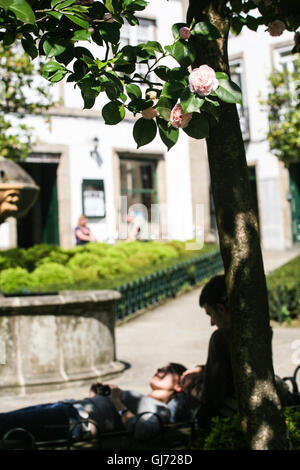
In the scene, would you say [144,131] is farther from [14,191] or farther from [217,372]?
[14,191]

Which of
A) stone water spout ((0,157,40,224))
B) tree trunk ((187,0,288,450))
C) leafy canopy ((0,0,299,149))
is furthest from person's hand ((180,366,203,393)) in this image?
stone water spout ((0,157,40,224))

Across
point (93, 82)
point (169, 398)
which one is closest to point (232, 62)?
point (169, 398)

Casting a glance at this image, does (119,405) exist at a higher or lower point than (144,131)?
lower

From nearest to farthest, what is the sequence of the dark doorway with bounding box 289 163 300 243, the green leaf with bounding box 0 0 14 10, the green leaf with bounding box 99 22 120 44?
the green leaf with bounding box 0 0 14 10 < the green leaf with bounding box 99 22 120 44 < the dark doorway with bounding box 289 163 300 243

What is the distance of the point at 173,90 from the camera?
7.30 ft

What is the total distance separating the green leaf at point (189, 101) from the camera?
7.00 ft

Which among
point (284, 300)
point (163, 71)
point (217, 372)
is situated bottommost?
point (284, 300)

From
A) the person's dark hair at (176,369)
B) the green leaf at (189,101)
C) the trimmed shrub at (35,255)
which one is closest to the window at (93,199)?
the trimmed shrub at (35,255)

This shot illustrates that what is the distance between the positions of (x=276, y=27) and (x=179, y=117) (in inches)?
51.9

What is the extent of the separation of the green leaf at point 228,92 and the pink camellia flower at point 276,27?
1.17 metres

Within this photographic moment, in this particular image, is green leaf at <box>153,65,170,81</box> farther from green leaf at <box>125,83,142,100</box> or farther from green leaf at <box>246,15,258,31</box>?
green leaf at <box>246,15,258,31</box>

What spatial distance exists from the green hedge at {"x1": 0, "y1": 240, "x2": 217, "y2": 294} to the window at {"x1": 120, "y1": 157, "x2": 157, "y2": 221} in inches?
155

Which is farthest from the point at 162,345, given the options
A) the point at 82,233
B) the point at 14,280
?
the point at 82,233

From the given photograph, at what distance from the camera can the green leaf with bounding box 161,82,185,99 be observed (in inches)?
87.7
